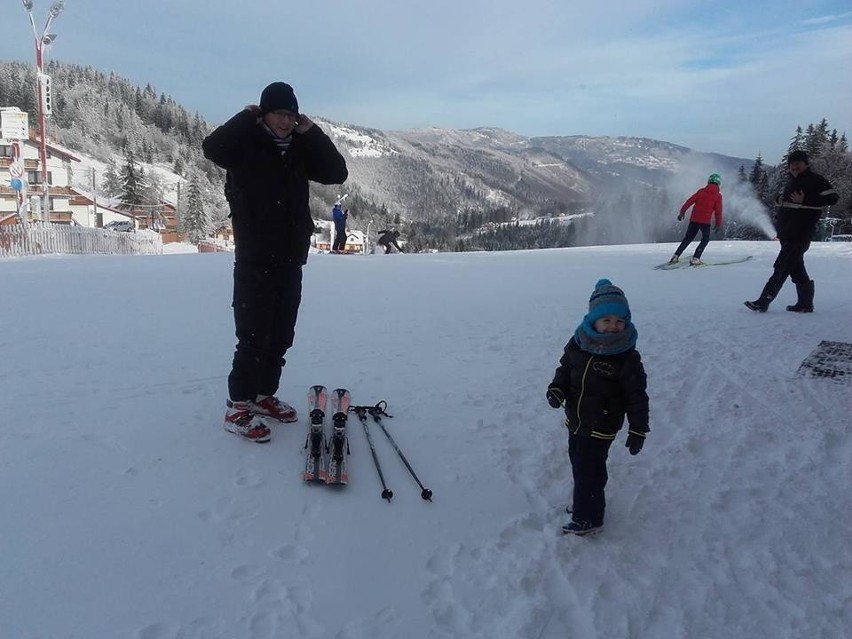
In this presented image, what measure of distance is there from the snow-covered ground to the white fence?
16.4 metres

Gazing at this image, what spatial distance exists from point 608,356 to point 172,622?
2129 millimetres

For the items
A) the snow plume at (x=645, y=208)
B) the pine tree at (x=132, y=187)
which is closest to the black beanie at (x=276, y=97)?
the snow plume at (x=645, y=208)

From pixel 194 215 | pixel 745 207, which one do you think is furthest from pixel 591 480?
pixel 194 215

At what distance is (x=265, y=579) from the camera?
89.9 inches

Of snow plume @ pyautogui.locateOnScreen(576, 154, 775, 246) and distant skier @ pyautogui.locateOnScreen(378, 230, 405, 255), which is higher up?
snow plume @ pyautogui.locateOnScreen(576, 154, 775, 246)

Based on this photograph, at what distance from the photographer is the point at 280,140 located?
3.41 m

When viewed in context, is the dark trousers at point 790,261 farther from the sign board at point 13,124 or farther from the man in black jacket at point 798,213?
the sign board at point 13,124

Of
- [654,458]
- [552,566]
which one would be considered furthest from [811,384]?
[552,566]

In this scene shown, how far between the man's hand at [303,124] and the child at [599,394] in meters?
1.97

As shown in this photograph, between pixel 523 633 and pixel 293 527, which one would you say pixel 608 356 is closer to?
pixel 523 633

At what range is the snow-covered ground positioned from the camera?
2.20m

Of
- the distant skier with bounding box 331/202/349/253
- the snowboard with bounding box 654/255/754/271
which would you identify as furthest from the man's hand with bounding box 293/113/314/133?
the distant skier with bounding box 331/202/349/253

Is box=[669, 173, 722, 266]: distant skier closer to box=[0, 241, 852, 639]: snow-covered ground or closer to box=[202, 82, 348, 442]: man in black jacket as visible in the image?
box=[0, 241, 852, 639]: snow-covered ground

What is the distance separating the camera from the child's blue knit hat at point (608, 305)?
8.85ft
